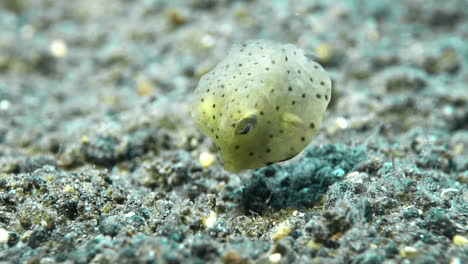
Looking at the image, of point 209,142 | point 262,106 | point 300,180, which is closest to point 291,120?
point 262,106

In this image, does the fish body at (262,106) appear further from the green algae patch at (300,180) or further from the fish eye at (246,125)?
the green algae patch at (300,180)

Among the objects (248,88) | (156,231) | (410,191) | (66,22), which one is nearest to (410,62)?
(410,191)

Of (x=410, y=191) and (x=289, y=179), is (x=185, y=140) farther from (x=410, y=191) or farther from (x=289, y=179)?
(x=410, y=191)

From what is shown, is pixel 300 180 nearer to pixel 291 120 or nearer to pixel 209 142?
pixel 291 120

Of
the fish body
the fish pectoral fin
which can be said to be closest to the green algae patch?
the fish body

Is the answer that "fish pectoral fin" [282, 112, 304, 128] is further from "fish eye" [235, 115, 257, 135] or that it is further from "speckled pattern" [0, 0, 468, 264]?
"speckled pattern" [0, 0, 468, 264]
